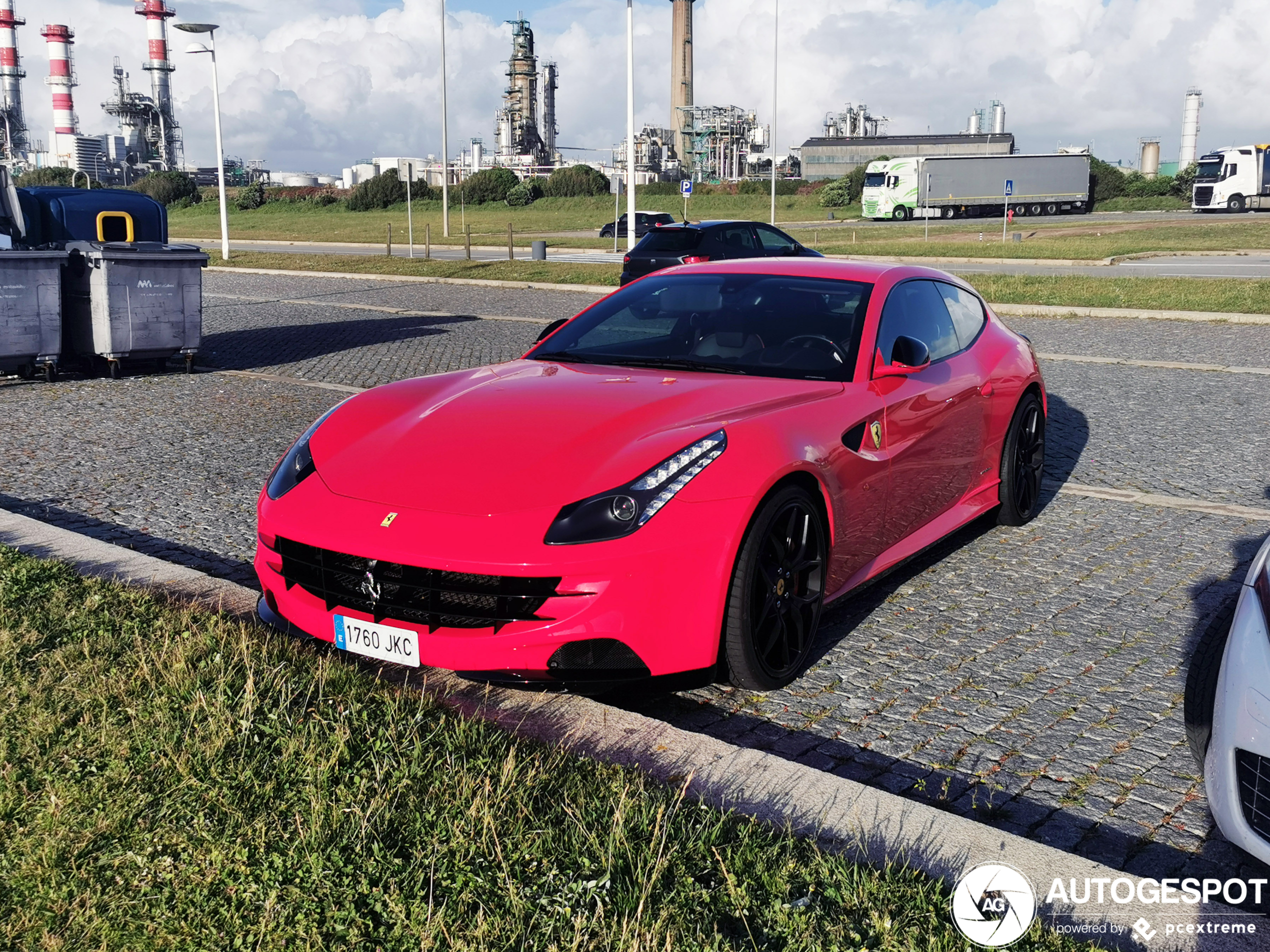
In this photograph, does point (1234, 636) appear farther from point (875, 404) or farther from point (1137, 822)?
point (875, 404)

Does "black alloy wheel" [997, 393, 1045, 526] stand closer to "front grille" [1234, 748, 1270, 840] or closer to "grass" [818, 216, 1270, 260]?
"front grille" [1234, 748, 1270, 840]

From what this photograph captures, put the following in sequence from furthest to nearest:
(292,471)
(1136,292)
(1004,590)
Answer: (1136,292), (1004,590), (292,471)

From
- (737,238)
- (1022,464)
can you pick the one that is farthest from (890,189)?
(1022,464)

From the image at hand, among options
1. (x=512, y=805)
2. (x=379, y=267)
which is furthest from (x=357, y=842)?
(x=379, y=267)

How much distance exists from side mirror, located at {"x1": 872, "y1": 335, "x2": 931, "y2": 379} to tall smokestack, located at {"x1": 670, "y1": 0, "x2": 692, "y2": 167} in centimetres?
12702

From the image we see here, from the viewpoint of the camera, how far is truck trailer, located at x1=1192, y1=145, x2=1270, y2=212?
→ 56906mm

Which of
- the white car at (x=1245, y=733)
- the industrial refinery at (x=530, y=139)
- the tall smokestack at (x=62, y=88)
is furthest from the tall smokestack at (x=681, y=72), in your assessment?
the white car at (x=1245, y=733)

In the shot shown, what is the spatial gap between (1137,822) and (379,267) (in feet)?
85.4

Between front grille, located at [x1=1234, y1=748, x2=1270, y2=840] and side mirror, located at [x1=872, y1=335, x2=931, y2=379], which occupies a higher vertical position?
side mirror, located at [x1=872, y1=335, x2=931, y2=379]

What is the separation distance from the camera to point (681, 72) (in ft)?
416

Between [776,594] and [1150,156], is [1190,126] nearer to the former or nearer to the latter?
[1150,156]

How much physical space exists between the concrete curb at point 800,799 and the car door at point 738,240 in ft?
55.1

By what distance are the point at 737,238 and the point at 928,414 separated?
15.7 meters

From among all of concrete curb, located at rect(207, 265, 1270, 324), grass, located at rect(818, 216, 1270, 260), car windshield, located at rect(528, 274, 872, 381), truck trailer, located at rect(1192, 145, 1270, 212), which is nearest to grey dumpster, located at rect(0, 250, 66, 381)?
concrete curb, located at rect(207, 265, 1270, 324)
